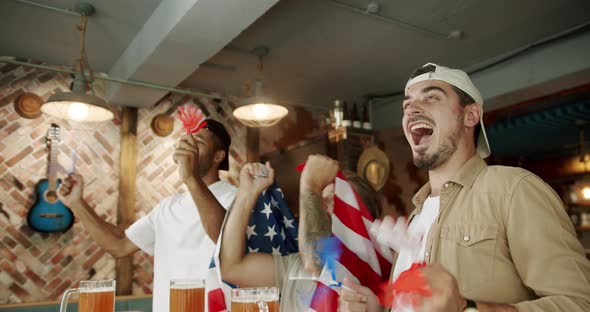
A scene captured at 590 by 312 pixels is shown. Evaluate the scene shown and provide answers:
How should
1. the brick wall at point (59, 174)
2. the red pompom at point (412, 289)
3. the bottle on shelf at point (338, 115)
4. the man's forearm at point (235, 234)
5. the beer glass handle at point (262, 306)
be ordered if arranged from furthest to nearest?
the bottle on shelf at point (338, 115) < the brick wall at point (59, 174) < the man's forearm at point (235, 234) < the beer glass handle at point (262, 306) < the red pompom at point (412, 289)

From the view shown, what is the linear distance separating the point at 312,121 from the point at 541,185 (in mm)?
5764

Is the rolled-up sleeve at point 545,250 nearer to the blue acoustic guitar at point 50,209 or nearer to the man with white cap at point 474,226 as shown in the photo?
the man with white cap at point 474,226

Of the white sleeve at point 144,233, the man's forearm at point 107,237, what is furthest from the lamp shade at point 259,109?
the man's forearm at point 107,237

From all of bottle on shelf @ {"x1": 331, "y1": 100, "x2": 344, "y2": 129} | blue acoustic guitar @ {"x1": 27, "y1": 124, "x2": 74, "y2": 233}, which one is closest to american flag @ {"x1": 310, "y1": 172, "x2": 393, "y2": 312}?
bottle on shelf @ {"x1": 331, "y1": 100, "x2": 344, "y2": 129}

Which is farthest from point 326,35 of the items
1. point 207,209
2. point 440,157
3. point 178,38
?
point 440,157

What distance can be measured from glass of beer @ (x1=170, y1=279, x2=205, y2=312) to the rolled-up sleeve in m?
1.02

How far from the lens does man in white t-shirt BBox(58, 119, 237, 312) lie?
8.13 feet

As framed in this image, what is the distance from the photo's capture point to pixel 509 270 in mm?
1351

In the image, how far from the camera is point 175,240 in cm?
278

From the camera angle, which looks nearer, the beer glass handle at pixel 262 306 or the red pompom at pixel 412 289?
the red pompom at pixel 412 289

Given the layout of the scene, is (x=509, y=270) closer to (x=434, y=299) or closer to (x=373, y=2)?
(x=434, y=299)

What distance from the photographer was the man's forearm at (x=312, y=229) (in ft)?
6.17

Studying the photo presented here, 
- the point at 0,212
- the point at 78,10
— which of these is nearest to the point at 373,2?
the point at 78,10

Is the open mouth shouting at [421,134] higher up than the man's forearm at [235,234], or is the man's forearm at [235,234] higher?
the open mouth shouting at [421,134]
